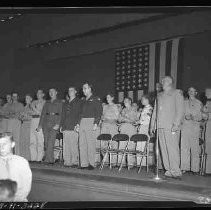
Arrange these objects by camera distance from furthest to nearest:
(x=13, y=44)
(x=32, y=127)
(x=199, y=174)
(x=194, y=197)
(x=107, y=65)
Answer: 1. (x=13, y=44)
2. (x=107, y=65)
3. (x=32, y=127)
4. (x=199, y=174)
5. (x=194, y=197)

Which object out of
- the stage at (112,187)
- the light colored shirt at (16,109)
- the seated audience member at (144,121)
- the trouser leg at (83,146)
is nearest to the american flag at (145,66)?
the seated audience member at (144,121)

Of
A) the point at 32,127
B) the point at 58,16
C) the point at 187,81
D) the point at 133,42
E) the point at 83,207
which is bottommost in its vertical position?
the point at 83,207

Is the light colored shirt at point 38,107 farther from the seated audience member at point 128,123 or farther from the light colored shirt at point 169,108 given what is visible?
the light colored shirt at point 169,108

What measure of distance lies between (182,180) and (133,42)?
395cm

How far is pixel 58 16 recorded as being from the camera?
29.1 feet

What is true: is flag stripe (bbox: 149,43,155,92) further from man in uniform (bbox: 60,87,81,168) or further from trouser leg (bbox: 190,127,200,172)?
trouser leg (bbox: 190,127,200,172)

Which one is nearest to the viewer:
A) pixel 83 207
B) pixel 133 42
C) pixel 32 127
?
pixel 83 207

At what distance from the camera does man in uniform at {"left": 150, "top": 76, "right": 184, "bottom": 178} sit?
16.3ft

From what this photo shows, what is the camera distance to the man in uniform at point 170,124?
496cm

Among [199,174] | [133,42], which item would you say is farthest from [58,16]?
[199,174]

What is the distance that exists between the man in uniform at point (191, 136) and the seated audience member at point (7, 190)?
2.88 metres

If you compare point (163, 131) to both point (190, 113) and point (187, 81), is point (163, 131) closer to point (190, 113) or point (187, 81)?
point (190, 113)

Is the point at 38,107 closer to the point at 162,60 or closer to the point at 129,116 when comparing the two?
the point at 129,116

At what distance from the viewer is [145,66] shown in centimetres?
754
